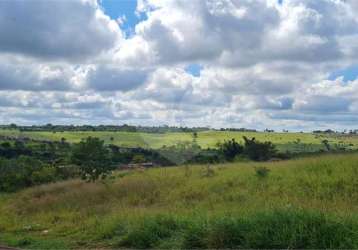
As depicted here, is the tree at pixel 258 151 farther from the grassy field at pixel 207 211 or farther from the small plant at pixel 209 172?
the small plant at pixel 209 172

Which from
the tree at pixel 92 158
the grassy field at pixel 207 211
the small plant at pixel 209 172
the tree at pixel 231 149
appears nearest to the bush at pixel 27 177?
the grassy field at pixel 207 211

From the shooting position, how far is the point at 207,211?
1159 cm

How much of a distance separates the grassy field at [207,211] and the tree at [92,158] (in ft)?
2.38

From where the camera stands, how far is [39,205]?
20.8 m

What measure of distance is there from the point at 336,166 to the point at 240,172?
4232mm

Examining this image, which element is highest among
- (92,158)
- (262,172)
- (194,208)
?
(92,158)

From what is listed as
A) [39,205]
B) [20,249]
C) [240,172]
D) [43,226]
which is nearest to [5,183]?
[39,205]

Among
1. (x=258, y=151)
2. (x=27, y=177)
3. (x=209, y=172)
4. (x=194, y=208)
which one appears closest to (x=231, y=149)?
(x=258, y=151)

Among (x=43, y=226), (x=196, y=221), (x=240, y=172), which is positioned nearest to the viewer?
(x=196, y=221)

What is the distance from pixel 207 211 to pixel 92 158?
12.7 metres

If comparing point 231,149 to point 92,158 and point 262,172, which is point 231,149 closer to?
point 92,158

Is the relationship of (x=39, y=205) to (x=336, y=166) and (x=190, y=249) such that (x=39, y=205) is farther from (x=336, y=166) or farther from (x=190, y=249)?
(x=190, y=249)

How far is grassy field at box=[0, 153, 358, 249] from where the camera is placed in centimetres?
730

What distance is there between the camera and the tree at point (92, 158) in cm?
2317
